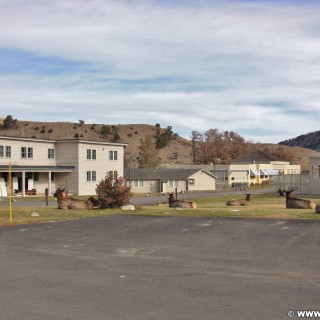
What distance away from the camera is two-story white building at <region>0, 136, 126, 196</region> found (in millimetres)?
61750

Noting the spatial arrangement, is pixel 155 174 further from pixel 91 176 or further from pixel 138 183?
pixel 91 176

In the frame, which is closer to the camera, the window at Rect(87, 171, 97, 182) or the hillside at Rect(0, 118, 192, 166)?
the window at Rect(87, 171, 97, 182)

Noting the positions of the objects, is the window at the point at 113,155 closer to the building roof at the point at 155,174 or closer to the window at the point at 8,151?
the building roof at the point at 155,174

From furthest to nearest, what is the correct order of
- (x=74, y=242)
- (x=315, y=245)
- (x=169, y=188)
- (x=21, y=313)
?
(x=169, y=188)
(x=74, y=242)
(x=315, y=245)
(x=21, y=313)

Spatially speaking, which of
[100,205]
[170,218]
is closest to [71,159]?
[100,205]

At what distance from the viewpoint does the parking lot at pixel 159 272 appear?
28.5 ft

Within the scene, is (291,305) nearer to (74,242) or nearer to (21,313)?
(21,313)

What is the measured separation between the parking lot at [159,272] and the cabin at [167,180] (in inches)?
2485

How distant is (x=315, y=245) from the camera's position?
15.5 meters

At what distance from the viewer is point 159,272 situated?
11.9 m

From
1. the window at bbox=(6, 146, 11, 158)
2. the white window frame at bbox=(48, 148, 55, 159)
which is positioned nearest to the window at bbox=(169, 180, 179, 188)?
the white window frame at bbox=(48, 148, 55, 159)

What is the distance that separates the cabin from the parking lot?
6312cm

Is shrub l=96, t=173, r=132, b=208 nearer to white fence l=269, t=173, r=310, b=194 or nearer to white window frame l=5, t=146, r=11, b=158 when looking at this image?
white window frame l=5, t=146, r=11, b=158

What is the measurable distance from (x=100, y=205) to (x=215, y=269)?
21.2 metres
